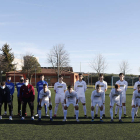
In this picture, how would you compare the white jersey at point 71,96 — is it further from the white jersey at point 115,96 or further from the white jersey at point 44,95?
the white jersey at point 115,96

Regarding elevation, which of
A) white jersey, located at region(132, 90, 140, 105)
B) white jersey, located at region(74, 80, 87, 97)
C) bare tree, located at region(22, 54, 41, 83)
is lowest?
white jersey, located at region(132, 90, 140, 105)

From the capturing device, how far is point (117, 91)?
8570 mm

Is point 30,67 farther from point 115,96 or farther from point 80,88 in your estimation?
point 115,96

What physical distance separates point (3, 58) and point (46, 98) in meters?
49.2

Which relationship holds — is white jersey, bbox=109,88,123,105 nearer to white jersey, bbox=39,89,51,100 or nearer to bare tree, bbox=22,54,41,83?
white jersey, bbox=39,89,51,100

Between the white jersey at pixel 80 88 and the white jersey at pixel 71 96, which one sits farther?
the white jersey at pixel 80 88

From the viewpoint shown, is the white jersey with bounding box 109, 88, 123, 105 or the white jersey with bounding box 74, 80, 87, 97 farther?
the white jersey with bounding box 74, 80, 87, 97

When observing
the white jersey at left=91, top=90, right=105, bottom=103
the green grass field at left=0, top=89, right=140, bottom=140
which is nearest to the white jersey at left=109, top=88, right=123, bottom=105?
the white jersey at left=91, top=90, right=105, bottom=103
